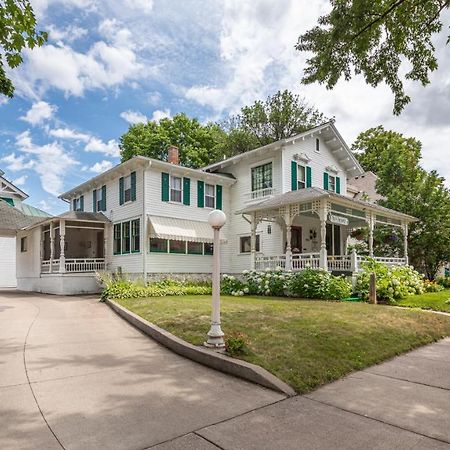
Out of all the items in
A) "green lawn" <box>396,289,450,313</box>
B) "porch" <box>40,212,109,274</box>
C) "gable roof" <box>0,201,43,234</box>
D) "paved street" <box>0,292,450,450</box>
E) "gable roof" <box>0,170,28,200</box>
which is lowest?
"green lawn" <box>396,289,450,313</box>

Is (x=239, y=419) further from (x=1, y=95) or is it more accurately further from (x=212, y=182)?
(x=212, y=182)

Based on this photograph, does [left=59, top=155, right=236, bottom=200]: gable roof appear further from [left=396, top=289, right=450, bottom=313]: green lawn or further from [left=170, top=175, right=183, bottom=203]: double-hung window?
[left=396, top=289, right=450, bottom=313]: green lawn

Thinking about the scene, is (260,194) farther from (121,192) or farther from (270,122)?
(270,122)

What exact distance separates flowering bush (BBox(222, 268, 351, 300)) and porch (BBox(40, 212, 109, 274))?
7731 mm

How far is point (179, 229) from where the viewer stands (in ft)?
62.8

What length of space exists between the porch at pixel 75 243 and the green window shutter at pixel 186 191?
4639mm

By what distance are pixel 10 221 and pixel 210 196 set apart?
1266 centimetres

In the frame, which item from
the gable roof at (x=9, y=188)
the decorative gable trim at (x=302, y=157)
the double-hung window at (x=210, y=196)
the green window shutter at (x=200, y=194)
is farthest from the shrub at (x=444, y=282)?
the gable roof at (x=9, y=188)

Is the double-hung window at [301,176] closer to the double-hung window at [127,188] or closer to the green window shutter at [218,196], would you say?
the green window shutter at [218,196]

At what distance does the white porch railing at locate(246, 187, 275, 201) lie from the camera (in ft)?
66.8

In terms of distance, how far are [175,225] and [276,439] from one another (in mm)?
15964

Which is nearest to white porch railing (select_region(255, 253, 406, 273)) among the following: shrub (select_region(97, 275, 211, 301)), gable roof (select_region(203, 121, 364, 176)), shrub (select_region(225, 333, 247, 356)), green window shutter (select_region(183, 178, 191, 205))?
shrub (select_region(97, 275, 211, 301))

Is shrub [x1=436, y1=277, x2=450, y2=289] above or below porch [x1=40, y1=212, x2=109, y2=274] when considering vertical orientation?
below

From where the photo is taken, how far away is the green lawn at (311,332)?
5.75 meters
